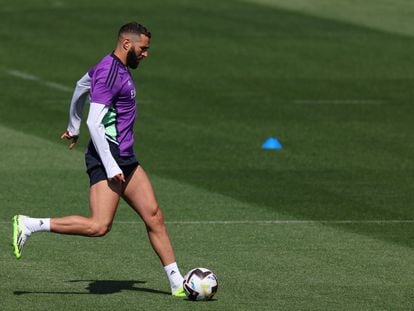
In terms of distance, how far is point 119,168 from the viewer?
13172 mm

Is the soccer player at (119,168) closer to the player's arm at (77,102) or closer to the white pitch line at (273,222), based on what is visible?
the player's arm at (77,102)

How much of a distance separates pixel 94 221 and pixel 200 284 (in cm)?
112

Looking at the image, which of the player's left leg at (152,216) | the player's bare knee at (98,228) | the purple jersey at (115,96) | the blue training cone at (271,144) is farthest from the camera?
the blue training cone at (271,144)

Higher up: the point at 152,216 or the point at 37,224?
the point at 152,216

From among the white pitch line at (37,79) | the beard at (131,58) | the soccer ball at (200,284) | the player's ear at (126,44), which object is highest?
the white pitch line at (37,79)

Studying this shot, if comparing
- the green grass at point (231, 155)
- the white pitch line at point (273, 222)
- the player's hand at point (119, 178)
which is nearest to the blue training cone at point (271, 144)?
the green grass at point (231, 155)

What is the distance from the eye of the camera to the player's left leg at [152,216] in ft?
44.2

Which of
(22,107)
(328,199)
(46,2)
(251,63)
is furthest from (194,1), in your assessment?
(328,199)

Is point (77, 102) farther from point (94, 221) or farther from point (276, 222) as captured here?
point (276, 222)

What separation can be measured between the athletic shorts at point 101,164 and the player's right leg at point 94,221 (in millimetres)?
67

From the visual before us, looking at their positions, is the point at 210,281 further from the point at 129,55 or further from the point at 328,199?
the point at 328,199

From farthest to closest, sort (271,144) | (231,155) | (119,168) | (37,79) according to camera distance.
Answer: (37,79) → (271,144) → (231,155) → (119,168)

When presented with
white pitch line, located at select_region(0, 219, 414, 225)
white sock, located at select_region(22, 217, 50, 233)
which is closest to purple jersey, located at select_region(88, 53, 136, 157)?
white sock, located at select_region(22, 217, 50, 233)

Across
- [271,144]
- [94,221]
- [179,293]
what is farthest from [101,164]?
[271,144]
